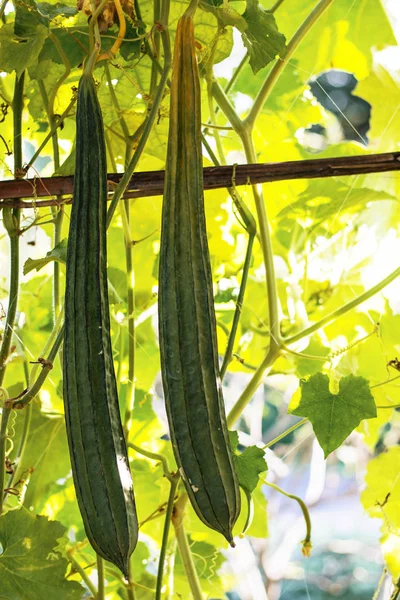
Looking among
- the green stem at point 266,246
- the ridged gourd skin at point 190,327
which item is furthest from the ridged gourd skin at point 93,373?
the green stem at point 266,246

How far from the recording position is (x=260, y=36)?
69cm

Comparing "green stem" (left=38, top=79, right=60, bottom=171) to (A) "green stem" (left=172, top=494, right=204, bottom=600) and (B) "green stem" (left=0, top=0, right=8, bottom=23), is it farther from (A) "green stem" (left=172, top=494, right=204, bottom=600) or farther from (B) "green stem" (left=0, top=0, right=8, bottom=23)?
(A) "green stem" (left=172, top=494, right=204, bottom=600)

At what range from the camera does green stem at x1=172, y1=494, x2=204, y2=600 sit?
2.64 ft

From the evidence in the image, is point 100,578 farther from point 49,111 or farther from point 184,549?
point 49,111

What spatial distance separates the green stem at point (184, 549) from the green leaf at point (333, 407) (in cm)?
19

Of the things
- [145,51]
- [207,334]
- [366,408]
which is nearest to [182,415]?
[207,334]

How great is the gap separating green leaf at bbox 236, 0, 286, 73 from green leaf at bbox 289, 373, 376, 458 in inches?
12.4

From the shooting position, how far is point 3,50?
714mm

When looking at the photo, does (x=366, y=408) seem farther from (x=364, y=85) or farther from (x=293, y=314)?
(x=364, y=85)

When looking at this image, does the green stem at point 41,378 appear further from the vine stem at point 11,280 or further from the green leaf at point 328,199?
the green leaf at point 328,199

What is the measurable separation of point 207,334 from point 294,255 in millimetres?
575

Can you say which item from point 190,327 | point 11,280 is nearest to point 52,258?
point 11,280

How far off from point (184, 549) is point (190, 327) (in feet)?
1.31

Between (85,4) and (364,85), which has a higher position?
(364,85)
